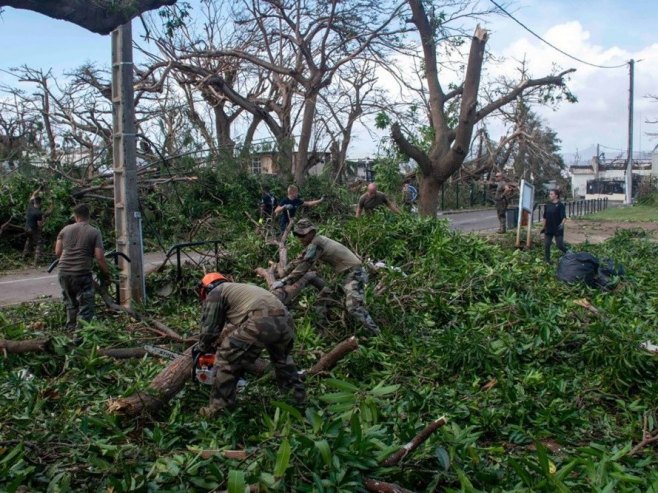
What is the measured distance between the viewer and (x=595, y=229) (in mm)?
21625

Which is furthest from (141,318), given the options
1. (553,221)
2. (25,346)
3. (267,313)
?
(553,221)

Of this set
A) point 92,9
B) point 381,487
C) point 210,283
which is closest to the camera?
point 92,9

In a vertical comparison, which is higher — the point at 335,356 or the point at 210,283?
the point at 210,283

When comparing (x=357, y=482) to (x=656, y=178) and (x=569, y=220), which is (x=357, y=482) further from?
(x=656, y=178)

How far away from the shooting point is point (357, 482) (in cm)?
366

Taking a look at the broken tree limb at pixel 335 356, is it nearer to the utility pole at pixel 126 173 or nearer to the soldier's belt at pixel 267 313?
the soldier's belt at pixel 267 313

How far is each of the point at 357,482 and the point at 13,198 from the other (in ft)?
43.0

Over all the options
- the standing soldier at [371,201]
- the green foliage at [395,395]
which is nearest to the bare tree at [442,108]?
the standing soldier at [371,201]

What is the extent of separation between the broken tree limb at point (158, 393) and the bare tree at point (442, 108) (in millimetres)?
9163

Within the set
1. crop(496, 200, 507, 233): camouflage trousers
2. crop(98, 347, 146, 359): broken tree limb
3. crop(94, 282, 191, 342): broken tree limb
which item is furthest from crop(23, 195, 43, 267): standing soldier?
crop(496, 200, 507, 233): camouflage trousers

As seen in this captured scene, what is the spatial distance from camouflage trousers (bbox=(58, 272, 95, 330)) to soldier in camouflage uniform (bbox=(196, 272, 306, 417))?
9.03 feet

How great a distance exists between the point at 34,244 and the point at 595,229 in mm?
16973

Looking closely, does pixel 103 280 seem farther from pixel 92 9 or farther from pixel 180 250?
pixel 92 9

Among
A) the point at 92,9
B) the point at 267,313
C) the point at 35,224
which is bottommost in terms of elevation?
the point at 267,313
